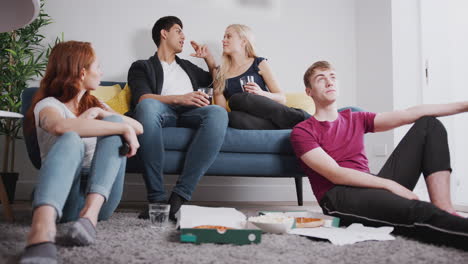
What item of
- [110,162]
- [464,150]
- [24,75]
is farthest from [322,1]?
[110,162]

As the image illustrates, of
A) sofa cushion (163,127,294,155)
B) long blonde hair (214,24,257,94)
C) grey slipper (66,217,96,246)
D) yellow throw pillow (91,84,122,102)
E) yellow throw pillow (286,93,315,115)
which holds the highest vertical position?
long blonde hair (214,24,257,94)

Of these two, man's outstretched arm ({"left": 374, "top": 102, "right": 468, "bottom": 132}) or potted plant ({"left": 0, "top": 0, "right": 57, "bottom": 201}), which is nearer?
man's outstretched arm ({"left": 374, "top": 102, "right": 468, "bottom": 132})

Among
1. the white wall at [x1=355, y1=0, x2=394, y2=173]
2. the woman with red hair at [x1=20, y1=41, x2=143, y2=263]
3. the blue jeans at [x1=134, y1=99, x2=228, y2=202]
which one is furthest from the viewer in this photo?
the white wall at [x1=355, y1=0, x2=394, y2=173]

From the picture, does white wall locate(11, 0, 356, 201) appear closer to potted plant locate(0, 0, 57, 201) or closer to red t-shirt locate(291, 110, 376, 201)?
potted plant locate(0, 0, 57, 201)

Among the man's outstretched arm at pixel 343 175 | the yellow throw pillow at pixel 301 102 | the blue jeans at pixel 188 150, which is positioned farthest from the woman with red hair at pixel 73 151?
the yellow throw pillow at pixel 301 102

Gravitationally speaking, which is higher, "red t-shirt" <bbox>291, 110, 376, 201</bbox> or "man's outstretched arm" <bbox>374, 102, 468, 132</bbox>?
"man's outstretched arm" <bbox>374, 102, 468, 132</bbox>

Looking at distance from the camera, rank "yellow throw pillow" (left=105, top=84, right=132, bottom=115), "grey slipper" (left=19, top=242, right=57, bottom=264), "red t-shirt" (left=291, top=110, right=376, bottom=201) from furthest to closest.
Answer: "yellow throw pillow" (left=105, top=84, right=132, bottom=115) < "red t-shirt" (left=291, top=110, right=376, bottom=201) < "grey slipper" (left=19, top=242, right=57, bottom=264)

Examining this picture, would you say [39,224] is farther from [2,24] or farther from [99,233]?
[2,24]

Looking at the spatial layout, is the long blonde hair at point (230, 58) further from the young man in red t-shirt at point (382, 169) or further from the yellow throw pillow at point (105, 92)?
the young man in red t-shirt at point (382, 169)

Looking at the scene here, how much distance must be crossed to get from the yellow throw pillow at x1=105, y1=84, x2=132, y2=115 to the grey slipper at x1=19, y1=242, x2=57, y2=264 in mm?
1527

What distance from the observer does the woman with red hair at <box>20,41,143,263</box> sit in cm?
112

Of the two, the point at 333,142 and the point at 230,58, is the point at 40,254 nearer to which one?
the point at 333,142

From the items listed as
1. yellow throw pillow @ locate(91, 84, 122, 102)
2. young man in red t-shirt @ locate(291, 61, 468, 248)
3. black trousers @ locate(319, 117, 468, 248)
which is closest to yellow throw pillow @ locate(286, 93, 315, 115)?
young man in red t-shirt @ locate(291, 61, 468, 248)

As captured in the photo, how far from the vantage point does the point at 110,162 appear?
4.59 ft
